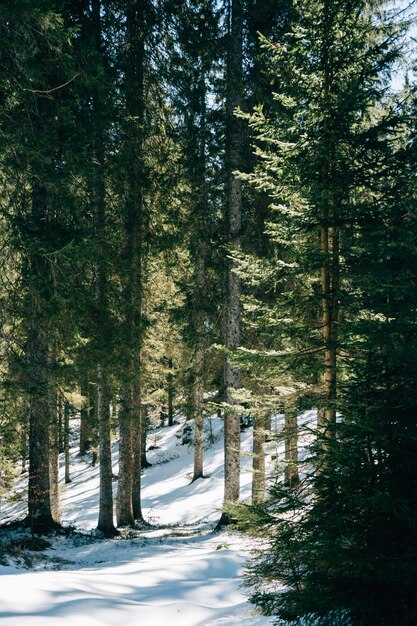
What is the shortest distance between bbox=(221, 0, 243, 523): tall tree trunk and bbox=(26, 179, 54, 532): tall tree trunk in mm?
4587

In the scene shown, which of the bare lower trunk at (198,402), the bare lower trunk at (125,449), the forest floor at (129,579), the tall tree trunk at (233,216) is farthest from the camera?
the bare lower trunk at (198,402)

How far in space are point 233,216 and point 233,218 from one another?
0.18 feet

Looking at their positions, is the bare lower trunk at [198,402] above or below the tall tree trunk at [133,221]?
below

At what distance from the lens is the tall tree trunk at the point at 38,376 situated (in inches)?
321

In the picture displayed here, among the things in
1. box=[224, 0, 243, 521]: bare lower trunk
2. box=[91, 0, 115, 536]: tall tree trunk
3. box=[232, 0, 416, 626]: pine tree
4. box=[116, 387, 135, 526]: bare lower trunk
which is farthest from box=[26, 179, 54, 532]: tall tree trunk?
box=[224, 0, 243, 521]: bare lower trunk

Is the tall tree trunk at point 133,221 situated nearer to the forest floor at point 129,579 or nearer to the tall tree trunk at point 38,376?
the tall tree trunk at point 38,376

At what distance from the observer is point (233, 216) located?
39.0 ft

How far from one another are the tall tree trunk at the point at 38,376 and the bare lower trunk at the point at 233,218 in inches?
180

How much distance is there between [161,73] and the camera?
1150cm

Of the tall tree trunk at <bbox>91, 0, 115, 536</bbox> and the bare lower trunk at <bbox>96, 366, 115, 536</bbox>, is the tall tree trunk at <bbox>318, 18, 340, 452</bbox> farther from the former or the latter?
the bare lower trunk at <bbox>96, 366, 115, 536</bbox>

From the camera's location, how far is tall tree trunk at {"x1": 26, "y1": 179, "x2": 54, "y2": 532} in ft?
26.8

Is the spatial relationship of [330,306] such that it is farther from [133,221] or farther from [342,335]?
[133,221]

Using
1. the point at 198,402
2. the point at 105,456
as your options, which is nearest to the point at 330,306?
the point at 105,456

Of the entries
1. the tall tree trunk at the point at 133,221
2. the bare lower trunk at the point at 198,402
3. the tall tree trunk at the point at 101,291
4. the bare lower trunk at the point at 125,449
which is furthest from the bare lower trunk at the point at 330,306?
the bare lower trunk at the point at 198,402
